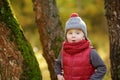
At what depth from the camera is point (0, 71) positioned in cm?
623

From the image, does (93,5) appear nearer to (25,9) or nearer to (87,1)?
(87,1)

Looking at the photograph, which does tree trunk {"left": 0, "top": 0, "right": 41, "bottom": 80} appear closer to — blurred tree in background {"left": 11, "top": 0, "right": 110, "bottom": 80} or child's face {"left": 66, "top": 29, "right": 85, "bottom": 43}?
child's face {"left": 66, "top": 29, "right": 85, "bottom": 43}

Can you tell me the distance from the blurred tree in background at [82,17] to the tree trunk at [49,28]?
18.0m

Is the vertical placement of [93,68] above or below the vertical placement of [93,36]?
above

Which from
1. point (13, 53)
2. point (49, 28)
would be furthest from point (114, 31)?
point (49, 28)

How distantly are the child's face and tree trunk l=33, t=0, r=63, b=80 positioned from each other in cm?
220

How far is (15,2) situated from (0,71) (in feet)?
73.0

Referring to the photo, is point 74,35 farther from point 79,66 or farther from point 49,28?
point 49,28

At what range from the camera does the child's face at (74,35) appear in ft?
18.3

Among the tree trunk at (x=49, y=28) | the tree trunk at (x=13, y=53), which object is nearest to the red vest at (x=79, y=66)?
the tree trunk at (x=13, y=53)

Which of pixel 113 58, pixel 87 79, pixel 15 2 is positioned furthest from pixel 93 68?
pixel 15 2

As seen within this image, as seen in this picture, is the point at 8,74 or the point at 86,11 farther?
the point at 86,11

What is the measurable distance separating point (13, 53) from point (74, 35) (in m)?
1.04

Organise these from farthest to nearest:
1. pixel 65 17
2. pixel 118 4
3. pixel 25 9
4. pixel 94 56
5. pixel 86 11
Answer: pixel 86 11 → pixel 25 9 → pixel 65 17 → pixel 118 4 → pixel 94 56
